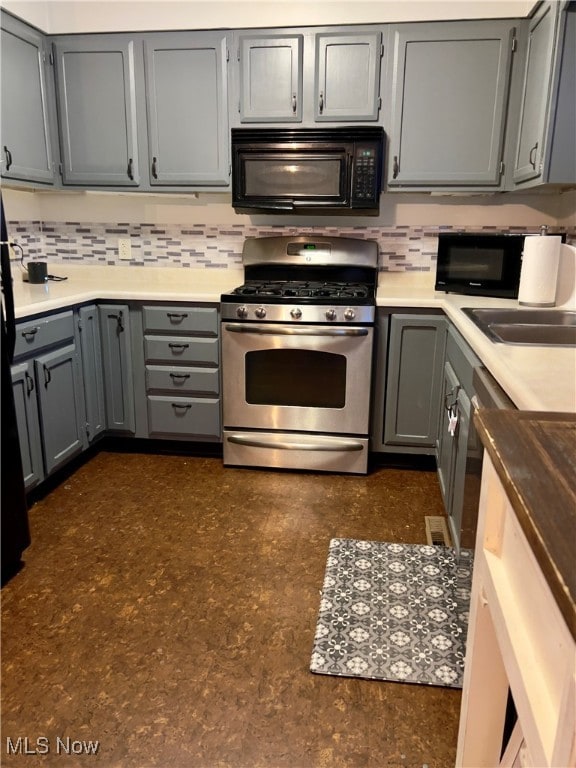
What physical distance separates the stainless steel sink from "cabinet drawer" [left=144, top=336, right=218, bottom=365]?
126cm

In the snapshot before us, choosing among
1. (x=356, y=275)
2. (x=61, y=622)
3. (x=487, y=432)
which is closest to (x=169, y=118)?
(x=356, y=275)

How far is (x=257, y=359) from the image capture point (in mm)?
2920

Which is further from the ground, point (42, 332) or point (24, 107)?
point (24, 107)

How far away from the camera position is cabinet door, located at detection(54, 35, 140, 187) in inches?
118

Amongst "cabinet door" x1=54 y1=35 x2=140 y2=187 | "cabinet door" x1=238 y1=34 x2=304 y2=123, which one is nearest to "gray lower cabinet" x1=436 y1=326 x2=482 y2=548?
"cabinet door" x1=238 y1=34 x2=304 y2=123

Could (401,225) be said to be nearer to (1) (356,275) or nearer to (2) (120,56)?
(1) (356,275)

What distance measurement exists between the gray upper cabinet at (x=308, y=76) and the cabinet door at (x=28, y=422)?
163 centimetres

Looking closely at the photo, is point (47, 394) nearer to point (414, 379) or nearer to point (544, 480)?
point (414, 379)

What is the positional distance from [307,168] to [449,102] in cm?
74

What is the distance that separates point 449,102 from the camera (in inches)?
111

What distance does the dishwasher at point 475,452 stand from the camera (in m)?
1.51

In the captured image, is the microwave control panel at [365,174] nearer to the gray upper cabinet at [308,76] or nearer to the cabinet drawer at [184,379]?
the gray upper cabinet at [308,76]

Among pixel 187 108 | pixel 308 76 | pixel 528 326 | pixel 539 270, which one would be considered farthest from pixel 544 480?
pixel 187 108

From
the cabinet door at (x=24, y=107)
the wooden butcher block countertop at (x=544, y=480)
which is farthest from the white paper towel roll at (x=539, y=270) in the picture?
the cabinet door at (x=24, y=107)
